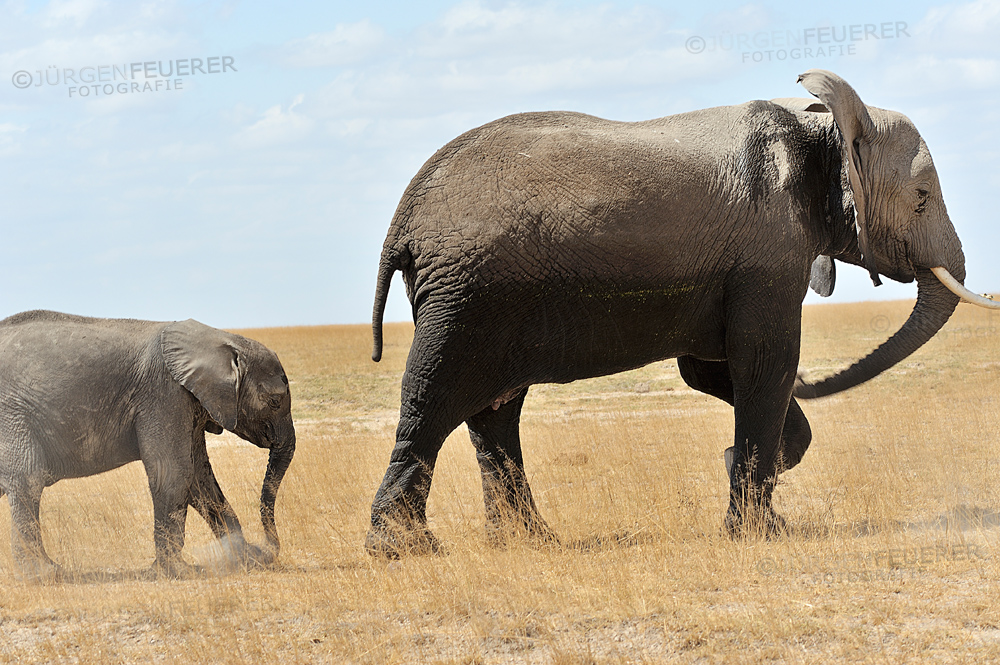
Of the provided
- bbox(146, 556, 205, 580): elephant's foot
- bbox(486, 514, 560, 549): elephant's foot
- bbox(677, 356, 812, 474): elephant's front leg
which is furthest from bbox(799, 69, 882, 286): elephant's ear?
bbox(146, 556, 205, 580): elephant's foot

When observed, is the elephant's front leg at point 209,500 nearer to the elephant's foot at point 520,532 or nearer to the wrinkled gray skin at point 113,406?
the wrinkled gray skin at point 113,406

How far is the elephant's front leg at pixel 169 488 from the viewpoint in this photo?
7391mm

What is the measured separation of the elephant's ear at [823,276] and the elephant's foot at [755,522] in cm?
245

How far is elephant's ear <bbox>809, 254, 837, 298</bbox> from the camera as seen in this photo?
9.05m

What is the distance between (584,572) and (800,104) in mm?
4191

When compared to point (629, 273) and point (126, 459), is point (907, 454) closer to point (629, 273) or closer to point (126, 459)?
point (629, 273)

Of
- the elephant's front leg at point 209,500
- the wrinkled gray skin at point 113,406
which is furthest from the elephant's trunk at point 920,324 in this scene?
the elephant's front leg at point 209,500

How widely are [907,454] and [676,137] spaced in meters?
5.47

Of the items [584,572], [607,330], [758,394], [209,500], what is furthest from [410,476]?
[758,394]

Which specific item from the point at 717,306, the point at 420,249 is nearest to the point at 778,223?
the point at 717,306

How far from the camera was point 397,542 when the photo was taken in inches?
277

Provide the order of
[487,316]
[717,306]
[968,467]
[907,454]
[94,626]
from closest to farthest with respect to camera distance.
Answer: [94,626]
[487,316]
[717,306]
[968,467]
[907,454]

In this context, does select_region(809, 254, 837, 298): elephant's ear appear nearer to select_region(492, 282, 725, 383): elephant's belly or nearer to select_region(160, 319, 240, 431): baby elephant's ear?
select_region(492, 282, 725, 383): elephant's belly

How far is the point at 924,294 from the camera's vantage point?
8.12m
